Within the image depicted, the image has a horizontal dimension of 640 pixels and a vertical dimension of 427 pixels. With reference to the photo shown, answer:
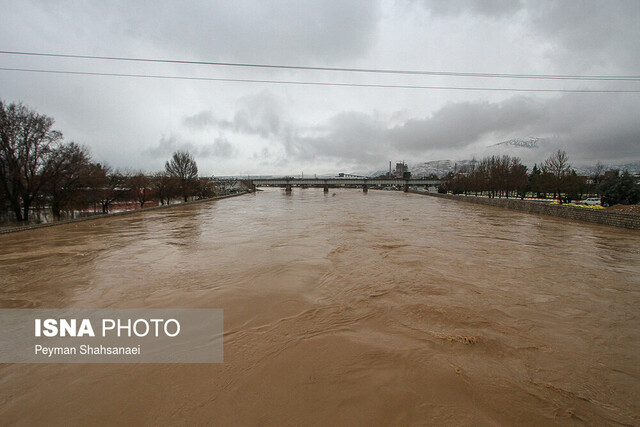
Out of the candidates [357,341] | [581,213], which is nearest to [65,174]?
[357,341]

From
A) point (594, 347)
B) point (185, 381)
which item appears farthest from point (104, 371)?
point (594, 347)

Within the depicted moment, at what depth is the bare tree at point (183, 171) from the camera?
57500 mm

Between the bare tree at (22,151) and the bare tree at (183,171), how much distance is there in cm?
2973

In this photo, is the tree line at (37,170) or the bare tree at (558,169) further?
the bare tree at (558,169)

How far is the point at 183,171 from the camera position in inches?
2335

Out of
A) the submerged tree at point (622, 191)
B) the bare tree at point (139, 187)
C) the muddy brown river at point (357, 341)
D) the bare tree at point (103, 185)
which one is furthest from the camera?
the bare tree at point (139, 187)

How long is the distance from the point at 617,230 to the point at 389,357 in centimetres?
2725

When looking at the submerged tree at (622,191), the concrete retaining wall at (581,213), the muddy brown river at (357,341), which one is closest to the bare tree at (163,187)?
the muddy brown river at (357,341)

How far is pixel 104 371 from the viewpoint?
409 centimetres

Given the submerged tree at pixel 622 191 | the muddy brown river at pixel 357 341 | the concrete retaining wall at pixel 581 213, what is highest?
the submerged tree at pixel 622 191

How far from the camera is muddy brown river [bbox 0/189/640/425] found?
3.36m

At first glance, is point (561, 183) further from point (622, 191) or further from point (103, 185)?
point (103, 185)

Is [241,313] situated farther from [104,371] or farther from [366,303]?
[366,303]

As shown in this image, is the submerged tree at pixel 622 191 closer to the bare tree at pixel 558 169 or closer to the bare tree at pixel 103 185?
the bare tree at pixel 558 169
